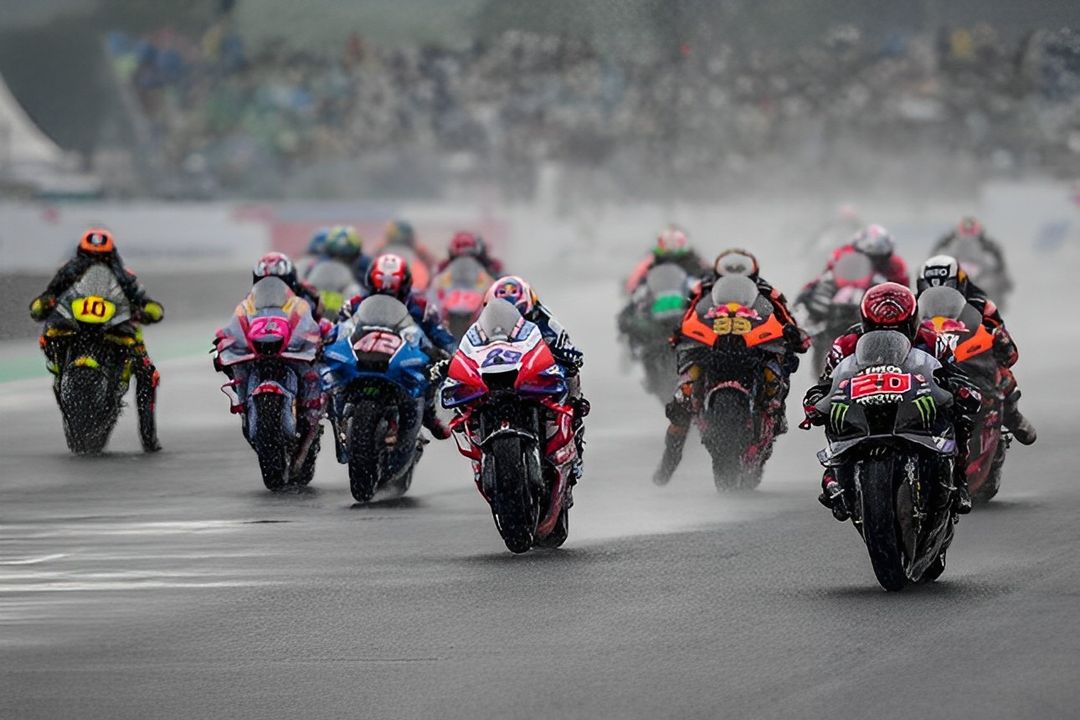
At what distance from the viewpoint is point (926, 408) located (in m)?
9.74

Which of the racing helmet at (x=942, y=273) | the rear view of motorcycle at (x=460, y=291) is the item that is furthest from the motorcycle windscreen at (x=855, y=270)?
the racing helmet at (x=942, y=273)

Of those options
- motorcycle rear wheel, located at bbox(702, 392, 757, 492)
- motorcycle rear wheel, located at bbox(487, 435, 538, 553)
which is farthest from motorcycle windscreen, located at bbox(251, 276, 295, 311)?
motorcycle rear wheel, located at bbox(487, 435, 538, 553)

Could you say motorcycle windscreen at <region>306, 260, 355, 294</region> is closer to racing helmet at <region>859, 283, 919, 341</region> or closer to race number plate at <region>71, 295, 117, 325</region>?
race number plate at <region>71, 295, 117, 325</region>

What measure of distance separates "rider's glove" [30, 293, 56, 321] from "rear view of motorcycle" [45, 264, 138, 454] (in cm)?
6

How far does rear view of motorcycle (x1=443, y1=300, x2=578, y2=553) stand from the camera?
36.4 ft

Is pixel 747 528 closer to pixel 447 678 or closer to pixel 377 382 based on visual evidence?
pixel 377 382

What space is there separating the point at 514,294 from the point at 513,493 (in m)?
1.13

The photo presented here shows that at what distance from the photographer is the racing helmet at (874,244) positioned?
20.0 m

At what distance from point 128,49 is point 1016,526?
116 ft

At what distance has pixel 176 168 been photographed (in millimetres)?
43594

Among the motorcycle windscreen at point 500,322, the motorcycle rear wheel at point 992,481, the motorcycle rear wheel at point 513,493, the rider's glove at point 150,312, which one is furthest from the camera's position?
the rider's glove at point 150,312

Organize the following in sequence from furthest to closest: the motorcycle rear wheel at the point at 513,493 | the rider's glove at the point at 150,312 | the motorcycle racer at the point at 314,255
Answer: the motorcycle racer at the point at 314,255 → the rider's glove at the point at 150,312 → the motorcycle rear wheel at the point at 513,493

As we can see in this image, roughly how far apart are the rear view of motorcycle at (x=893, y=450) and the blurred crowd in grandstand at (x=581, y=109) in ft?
109

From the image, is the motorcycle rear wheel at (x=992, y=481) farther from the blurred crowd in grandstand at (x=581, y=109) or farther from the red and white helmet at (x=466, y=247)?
the blurred crowd in grandstand at (x=581, y=109)
